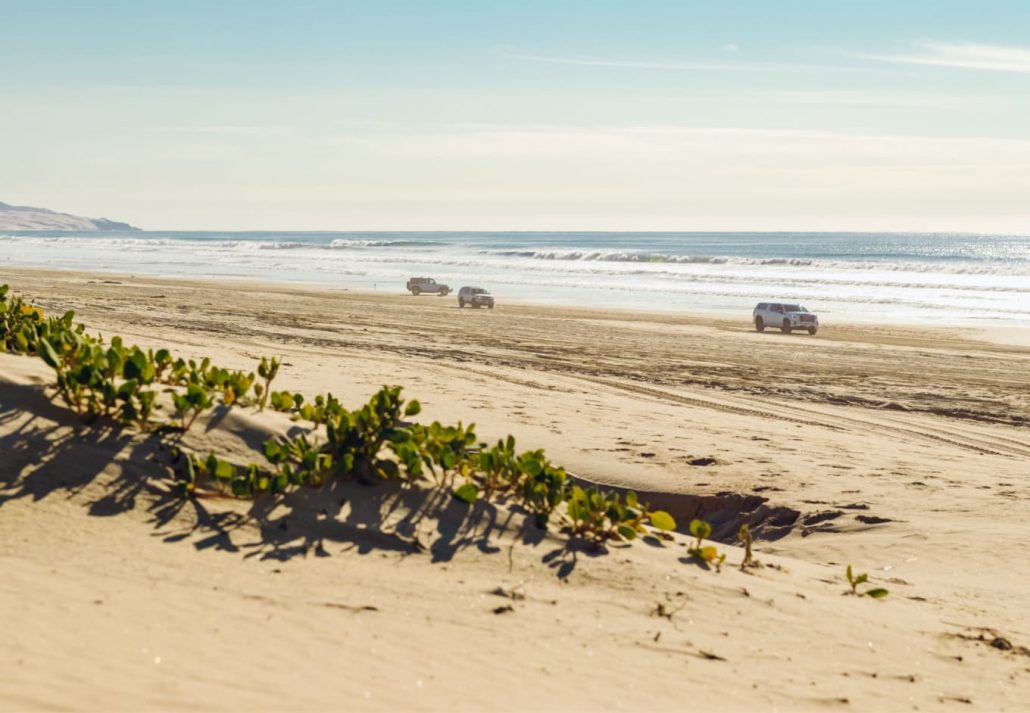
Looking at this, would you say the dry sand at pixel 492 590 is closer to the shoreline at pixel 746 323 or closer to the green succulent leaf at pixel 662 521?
the green succulent leaf at pixel 662 521

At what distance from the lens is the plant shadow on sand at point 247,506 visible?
5.79 metres

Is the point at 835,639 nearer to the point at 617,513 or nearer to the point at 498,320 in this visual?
the point at 617,513

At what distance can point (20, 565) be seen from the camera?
516 centimetres

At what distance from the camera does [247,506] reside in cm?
605

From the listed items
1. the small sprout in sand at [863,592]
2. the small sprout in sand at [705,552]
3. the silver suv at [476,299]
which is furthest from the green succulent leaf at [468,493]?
the silver suv at [476,299]

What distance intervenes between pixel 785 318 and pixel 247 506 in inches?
1145

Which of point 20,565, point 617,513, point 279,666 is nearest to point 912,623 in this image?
point 617,513

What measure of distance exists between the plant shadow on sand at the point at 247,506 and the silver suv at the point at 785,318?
28335mm

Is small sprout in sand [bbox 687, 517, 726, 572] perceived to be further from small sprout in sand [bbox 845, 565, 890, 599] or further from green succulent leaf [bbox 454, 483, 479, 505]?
green succulent leaf [bbox 454, 483, 479, 505]

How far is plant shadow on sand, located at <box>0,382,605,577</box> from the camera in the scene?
19.0 feet

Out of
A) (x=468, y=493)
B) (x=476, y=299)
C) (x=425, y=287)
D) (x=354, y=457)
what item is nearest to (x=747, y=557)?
(x=468, y=493)

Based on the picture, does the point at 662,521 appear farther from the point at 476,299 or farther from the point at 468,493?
the point at 476,299

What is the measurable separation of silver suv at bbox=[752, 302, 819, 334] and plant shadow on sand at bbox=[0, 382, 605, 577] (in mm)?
28335

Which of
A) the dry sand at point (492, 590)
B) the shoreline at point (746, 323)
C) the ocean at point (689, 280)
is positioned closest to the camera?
the dry sand at point (492, 590)
